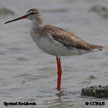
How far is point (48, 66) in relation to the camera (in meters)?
11.8

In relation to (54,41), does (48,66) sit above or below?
below

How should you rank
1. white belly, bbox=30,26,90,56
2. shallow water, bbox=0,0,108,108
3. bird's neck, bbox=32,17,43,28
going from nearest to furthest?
shallow water, bbox=0,0,108,108 → white belly, bbox=30,26,90,56 → bird's neck, bbox=32,17,43,28

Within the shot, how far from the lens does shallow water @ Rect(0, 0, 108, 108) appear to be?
910cm

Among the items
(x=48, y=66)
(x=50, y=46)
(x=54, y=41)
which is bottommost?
(x=48, y=66)

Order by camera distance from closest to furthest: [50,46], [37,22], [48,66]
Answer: [50,46] → [37,22] → [48,66]

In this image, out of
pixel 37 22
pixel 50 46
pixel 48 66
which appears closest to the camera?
pixel 50 46

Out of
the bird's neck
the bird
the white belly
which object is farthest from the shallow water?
the bird's neck

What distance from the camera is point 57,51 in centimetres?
973

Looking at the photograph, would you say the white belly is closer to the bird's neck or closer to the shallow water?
the bird's neck

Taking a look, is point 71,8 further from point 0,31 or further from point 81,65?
point 81,65

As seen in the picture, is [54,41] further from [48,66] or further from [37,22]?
[48,66]

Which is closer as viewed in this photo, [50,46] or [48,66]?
[50,46]

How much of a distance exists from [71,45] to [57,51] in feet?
1.33

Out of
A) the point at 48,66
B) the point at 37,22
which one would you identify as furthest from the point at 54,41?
the point at 48,66
